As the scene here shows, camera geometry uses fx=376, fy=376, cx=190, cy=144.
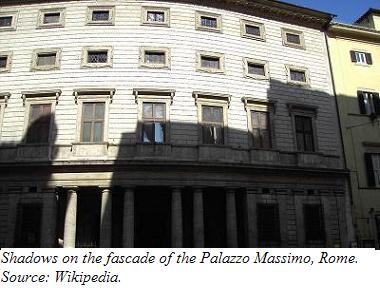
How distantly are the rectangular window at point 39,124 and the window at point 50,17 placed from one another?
471 centimetres

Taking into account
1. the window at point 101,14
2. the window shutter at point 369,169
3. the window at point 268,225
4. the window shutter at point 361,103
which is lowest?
the window at point 268,225

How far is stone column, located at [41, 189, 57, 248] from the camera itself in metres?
16.3

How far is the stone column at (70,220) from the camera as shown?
1619 centimetres

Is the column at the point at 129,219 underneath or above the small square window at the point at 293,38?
underneath

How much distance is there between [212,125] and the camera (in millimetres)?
18812

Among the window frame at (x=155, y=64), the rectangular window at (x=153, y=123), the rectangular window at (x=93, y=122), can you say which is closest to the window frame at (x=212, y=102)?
the rectangular window at (x=153, y=123)

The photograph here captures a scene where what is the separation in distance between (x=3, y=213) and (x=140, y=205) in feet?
20.1

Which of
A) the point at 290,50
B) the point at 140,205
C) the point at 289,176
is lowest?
the point at 140,205

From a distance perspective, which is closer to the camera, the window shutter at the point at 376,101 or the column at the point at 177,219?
the column at the point at 177,219

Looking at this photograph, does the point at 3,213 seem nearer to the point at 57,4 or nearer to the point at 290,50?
the point at 57,4

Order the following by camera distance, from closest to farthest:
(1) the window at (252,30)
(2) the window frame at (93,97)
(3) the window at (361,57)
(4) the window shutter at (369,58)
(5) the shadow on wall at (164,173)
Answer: (5) the shadow on wall at (164,173) → (2) the window frame at (93,97) → (1) the window at (252,30) → (3) the window at (361,57) → (4) the window shutter at (369,58)

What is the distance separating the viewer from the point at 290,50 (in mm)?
21875

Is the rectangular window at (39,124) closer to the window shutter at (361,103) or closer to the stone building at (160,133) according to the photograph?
the stone building at (160,133)
